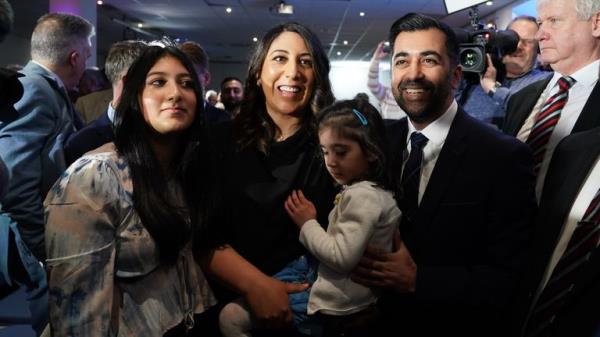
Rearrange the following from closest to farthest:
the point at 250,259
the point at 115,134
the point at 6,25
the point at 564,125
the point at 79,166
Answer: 1. the point at 6,25
2. the point at 79,166
3. the point at 115,134
4. the point at 250,259
5. the point at 564,125

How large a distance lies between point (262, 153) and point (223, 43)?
581 inches

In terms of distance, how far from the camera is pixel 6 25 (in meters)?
1.28

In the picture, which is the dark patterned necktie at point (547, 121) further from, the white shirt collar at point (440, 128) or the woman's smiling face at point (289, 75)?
the woman's smiling face at point (289, 75)

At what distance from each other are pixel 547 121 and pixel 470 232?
0.73 meters

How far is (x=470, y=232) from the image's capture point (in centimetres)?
162

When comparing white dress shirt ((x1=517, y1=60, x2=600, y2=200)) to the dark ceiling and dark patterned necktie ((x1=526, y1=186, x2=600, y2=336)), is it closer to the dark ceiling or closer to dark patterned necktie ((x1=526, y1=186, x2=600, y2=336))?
dark patterned necktie ((x1=526, y1=186, x2=600, y2=336))

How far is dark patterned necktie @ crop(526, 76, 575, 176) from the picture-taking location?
203 cm

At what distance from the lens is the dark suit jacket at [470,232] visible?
1590 millimetres

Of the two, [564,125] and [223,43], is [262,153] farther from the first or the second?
[223,43]

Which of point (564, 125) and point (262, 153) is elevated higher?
point (564, 125)

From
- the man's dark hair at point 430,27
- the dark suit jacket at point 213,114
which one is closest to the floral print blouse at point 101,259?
the man's dark hair at point 430,27

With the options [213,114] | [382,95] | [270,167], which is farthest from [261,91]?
[382,95]

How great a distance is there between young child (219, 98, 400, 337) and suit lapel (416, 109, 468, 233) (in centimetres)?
9

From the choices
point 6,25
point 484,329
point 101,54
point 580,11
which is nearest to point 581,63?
point 580,11
